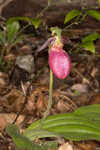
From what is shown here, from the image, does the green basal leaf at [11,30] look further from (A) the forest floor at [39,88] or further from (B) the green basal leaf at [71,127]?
(B) the green basal leaf at [71,127]

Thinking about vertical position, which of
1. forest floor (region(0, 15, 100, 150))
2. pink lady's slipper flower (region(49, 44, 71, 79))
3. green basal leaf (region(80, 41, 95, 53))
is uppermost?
pink lady's slipper flower (region(49, 44, 71, 79))

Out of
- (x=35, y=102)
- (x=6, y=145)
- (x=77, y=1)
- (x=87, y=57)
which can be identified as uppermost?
(x=77, y=1)

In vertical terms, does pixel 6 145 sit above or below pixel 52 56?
below

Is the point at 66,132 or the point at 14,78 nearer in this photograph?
the point at 66,132

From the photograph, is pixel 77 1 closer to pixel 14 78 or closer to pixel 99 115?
A: pixel 14 78

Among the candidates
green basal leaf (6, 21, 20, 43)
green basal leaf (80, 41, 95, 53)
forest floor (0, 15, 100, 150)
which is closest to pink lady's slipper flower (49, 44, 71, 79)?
forest floor (0, 15, 100, 150)

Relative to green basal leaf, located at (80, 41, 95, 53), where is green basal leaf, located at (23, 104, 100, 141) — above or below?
below

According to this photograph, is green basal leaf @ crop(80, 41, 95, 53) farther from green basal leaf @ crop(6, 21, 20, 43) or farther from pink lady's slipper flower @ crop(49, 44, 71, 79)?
green basal leaf @ crop(6, 21, 20, 43)

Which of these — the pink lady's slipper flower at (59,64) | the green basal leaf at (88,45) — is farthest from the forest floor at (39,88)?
the pink lady's slipper flower at (59,64)

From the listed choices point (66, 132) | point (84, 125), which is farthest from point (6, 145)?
point (84, 125)

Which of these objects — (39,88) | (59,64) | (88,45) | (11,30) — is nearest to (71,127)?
(59,64)
